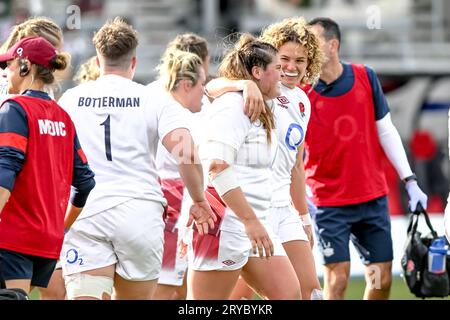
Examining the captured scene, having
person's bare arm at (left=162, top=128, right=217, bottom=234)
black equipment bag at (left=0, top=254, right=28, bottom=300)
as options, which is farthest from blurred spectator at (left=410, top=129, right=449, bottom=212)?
black equipment bag at (left=0, top=254, right=28, bottom=300)

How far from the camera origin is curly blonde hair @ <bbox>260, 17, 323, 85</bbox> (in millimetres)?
7664

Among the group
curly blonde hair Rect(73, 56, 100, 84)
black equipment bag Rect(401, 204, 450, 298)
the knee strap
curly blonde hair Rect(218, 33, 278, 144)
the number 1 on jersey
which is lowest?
black equipment bag Rect(401, 204, 450, 298)

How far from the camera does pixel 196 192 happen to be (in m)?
Result: 6.70

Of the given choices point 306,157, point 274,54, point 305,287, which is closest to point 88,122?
point 274,54

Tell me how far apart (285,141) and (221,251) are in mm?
994

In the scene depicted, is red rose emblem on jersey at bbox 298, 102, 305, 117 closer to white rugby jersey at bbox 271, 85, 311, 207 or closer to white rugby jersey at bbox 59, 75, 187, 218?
white rugby jersey at bbox 271, 85, 311, 207

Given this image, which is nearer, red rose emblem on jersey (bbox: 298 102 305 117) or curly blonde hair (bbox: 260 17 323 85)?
red rose emblem on jersey (bbox: 298 102 305 117)

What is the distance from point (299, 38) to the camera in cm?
768

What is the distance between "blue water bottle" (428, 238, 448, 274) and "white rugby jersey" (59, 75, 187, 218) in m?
2.56

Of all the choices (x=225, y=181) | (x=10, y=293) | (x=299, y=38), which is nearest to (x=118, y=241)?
(x=225, y=181)

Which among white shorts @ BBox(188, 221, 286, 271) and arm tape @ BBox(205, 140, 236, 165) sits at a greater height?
arm tape @ BBox(205, 140, 236, 165)

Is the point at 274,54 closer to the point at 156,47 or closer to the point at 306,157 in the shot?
the point at 306,157

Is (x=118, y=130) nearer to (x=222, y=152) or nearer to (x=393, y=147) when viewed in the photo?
(x=222, y=152)

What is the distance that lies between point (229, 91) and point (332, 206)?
97.8 inches
